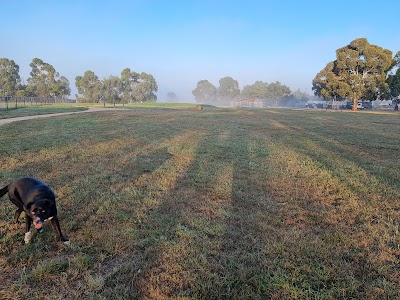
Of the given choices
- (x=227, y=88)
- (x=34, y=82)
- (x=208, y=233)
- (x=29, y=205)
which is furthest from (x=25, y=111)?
(x=227, y=88)

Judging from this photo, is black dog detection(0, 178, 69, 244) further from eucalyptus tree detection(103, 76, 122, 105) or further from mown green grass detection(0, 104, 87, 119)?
eucalyptus tree detection(103, 76, 122, 105)

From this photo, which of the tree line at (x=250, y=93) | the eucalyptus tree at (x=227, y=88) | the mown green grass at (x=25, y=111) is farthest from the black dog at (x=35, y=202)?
the eucalyptus tree at (x=227, y=88)

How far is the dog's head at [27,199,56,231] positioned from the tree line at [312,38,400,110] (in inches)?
1874

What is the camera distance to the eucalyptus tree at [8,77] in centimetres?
7534

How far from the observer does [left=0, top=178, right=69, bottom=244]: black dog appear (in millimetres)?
3004

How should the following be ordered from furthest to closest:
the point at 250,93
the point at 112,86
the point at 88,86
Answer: the point at 250,93
the point at 112,86
the point at 88,86

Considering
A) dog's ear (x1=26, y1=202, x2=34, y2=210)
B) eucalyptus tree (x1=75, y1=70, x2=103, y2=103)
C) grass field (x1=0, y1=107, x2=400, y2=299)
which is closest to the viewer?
grass field (x1=0, y1=107, x2=400, y2=299)

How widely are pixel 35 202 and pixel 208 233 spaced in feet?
6.60

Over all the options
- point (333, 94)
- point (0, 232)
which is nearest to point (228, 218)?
point (0, 232)

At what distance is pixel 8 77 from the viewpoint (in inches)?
3022

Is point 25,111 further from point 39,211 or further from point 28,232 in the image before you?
point 39,211

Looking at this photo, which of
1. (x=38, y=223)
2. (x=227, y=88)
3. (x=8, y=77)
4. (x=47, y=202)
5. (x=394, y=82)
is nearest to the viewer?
(x=38, y=223)

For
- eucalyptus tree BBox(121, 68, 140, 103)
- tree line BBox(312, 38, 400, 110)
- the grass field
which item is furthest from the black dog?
eucalyptus tree BBox(121, 68, 140, 103)

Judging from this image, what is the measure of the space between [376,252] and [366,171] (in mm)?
4030
